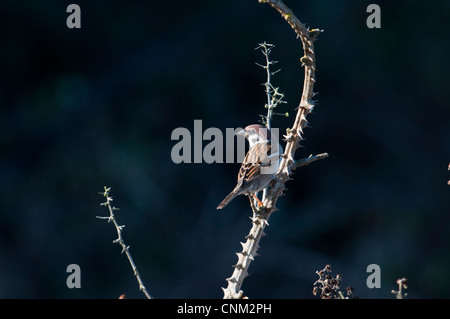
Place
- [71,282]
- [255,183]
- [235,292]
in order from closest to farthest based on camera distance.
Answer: [235,292], [255,183], [71,282]

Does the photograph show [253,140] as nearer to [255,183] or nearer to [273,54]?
[255,183]

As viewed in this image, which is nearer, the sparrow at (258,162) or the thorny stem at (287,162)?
the thorny stem at (287,162)

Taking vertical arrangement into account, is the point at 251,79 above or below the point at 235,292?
above

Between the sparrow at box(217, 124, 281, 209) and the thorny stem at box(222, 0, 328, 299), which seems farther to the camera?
the sparrow at box(217, 124, 281, 209)

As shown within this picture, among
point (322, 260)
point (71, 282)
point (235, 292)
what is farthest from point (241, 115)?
point (235, 292)

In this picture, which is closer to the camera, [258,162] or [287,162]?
[287,162]
